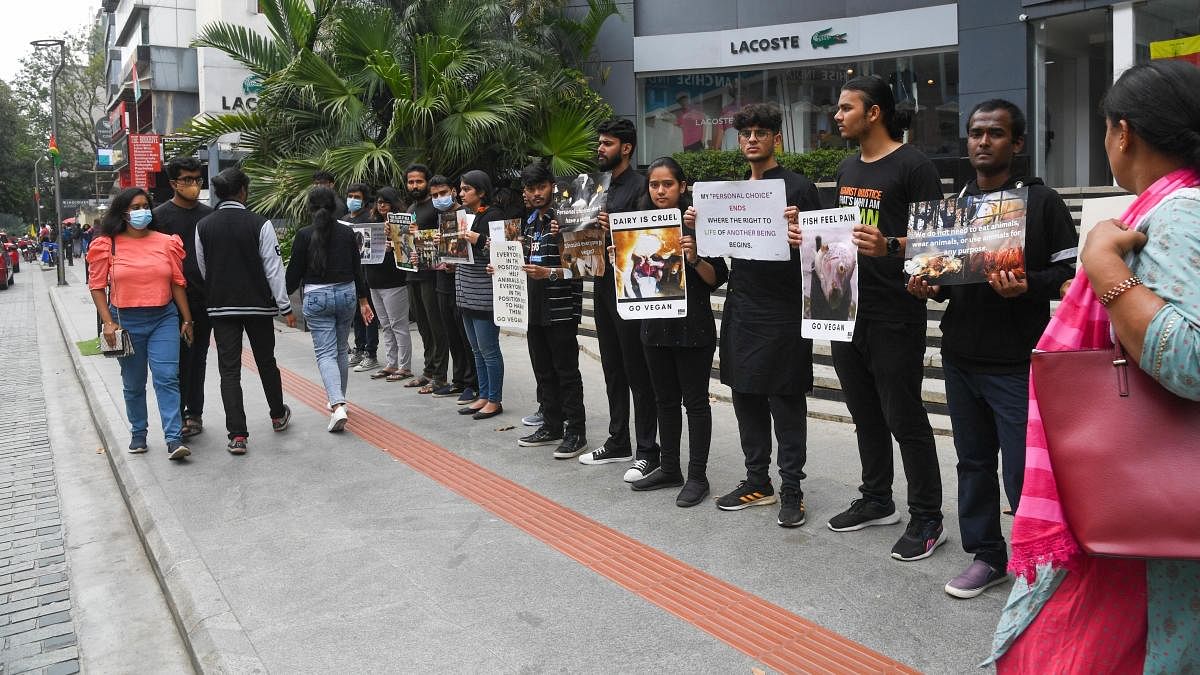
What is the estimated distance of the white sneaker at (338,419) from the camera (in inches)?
303

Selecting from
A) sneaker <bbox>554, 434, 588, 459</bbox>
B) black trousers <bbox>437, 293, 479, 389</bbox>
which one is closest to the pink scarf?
sneaker <bbox>554, 434, 588, 459</bbox>

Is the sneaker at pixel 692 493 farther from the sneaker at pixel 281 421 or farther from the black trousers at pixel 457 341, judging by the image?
the sneaker at pixel 281 421

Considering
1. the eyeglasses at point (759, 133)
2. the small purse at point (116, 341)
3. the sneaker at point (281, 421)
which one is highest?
the eyeglasses at point (759, 133)

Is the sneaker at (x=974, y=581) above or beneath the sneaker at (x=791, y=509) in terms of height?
beneath

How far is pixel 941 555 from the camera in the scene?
4.45 m

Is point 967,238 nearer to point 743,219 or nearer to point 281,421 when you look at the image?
point 743,219

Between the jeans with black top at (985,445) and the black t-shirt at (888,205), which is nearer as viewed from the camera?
the jeans with black top at (985,445)

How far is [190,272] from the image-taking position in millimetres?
7535

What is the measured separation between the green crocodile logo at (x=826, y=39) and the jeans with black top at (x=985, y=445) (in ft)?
52.4

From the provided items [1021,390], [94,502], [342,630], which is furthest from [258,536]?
[1021,390]

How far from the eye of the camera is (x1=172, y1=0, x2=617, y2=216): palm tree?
42.9 ft

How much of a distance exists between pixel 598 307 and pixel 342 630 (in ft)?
9.00

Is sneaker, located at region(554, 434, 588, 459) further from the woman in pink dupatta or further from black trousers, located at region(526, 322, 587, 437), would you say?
the woman in pink dupatta

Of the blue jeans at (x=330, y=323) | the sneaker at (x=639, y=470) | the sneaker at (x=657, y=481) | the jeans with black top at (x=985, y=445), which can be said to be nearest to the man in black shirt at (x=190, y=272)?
the blue jeans at (x=330, y=323)
